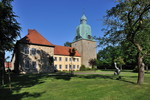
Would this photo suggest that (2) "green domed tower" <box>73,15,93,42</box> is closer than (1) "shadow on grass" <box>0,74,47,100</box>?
No

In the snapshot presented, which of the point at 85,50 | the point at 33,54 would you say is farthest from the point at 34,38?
the point at 85,50

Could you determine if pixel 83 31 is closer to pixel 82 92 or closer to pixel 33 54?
pixel 33 54

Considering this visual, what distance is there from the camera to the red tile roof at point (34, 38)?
110 feet

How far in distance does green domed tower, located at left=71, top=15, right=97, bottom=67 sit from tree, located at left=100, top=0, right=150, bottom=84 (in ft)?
126

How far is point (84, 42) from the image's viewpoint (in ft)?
170

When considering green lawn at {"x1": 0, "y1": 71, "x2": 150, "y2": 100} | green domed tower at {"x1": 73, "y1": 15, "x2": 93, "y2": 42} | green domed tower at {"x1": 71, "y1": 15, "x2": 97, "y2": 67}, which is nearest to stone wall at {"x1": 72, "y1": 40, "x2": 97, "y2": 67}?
green domed tower at {"x1": 71, "y1": 15, "x2": 97, "y2": 67}

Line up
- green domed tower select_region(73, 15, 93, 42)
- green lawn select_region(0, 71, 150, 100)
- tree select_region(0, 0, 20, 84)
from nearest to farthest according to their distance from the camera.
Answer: green lawn select_region(0, 71, 150, 100)
tree select_region(0, 0, 20, 84)
green domed tower select_region(73, 15, 93, 42)

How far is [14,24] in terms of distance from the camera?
71.8 feet

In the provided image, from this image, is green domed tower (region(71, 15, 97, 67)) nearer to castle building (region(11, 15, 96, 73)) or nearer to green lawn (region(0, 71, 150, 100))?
castle building (region(11, 15, 96, 73))

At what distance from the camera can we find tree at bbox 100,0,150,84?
31.4 feet

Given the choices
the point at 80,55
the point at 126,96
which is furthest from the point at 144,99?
the point at 80,55

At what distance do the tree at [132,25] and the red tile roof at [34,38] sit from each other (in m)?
25.4

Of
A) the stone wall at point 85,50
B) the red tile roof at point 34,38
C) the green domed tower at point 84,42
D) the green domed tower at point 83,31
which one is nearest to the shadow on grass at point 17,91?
the red tile roof at point 34,38

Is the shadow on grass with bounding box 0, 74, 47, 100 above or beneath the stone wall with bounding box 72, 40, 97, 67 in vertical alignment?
beneath
